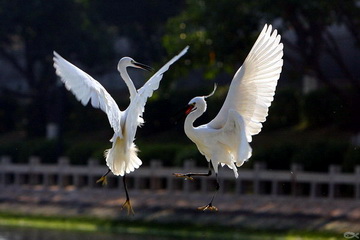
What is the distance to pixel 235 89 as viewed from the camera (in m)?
8.77

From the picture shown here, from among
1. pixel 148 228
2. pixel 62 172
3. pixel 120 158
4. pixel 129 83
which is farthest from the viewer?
pixel 62 172

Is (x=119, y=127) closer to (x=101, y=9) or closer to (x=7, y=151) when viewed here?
(x=7, y=151)

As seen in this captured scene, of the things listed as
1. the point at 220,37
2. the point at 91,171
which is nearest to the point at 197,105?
the point at 220,37

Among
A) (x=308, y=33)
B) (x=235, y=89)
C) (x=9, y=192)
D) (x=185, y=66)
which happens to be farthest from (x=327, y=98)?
(x=235, y=89)

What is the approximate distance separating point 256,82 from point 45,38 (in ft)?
54.3

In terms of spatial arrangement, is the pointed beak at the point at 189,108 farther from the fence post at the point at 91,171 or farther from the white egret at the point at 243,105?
the fence post at the point at 91,171

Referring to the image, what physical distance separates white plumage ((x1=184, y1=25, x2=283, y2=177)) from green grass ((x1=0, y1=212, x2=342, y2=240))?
514 centimetres

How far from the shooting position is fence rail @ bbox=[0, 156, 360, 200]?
1506cm

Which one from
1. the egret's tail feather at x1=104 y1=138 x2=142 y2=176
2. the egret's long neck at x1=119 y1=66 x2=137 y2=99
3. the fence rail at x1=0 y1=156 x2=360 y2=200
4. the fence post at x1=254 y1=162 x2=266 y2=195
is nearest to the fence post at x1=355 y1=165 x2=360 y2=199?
the fence rail at x1=0 y1=156 x2=360 y2=200

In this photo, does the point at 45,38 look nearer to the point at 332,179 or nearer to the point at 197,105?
the point at 332,179

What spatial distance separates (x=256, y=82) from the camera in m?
8.80

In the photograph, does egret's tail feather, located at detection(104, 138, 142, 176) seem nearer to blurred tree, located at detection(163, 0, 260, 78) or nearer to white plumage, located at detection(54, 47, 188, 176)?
white plumage, located at detection(54, 47, 188, 176)

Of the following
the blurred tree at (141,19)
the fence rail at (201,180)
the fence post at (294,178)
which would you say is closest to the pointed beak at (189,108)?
the fence rail at (201,180)

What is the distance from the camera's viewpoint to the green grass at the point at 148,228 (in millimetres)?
14219
